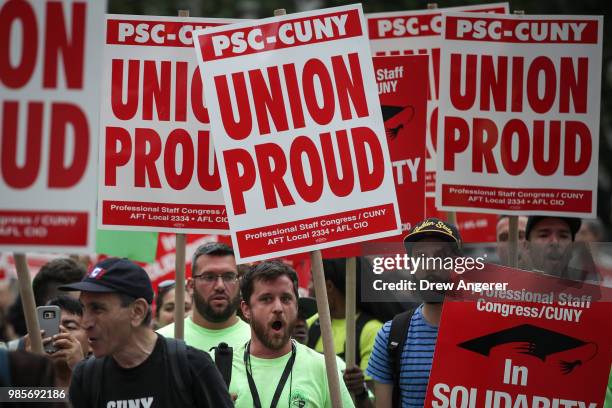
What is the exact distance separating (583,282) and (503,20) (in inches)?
93.5

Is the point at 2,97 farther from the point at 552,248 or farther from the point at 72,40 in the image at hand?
the point at 552,248

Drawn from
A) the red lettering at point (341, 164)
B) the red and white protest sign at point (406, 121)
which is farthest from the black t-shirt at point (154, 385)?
the red and white protest sign at point (406, 121)

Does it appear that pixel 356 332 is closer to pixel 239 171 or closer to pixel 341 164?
pixel 341 164

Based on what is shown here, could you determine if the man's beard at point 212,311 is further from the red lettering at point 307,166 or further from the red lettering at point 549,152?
the red lettering at point 549,152

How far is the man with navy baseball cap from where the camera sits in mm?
5645

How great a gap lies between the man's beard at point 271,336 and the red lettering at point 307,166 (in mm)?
702

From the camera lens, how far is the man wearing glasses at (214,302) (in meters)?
7.43

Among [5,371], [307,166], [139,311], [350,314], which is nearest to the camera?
[5,371]

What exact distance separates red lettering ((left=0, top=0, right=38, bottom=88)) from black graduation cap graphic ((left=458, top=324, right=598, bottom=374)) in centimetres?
264

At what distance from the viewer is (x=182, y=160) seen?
23.5 feet

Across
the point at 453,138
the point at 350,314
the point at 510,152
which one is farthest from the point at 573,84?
the point at 350,314

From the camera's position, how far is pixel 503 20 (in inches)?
315

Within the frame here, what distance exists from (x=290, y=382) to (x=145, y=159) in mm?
1605

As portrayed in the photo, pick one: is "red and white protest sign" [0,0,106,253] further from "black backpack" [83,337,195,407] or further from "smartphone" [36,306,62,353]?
"smartphone" [36,306,62,353]
